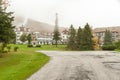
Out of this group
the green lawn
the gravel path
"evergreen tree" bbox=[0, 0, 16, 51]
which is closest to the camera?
the gravel path

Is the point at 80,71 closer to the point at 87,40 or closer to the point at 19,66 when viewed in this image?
the point at 19,66

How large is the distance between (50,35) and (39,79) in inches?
7176

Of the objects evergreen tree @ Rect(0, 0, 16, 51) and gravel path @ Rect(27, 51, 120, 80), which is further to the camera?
evergreen tree @ Rect(0, 0, 16, 51)

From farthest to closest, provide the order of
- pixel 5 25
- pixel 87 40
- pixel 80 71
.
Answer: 1. pixel 87 40
2. pixel 5 25
3. pixel 80 71

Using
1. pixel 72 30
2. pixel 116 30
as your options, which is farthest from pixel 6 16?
pixel 116 30

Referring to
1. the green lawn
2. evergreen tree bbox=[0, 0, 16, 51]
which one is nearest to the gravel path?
the green lawn

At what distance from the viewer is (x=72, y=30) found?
10525cm

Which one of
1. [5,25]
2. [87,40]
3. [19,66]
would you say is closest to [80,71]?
[19,66]

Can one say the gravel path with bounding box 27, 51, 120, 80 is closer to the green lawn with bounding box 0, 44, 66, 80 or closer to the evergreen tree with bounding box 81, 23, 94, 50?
the green lawn with bounding box 0, 44, 66, 80

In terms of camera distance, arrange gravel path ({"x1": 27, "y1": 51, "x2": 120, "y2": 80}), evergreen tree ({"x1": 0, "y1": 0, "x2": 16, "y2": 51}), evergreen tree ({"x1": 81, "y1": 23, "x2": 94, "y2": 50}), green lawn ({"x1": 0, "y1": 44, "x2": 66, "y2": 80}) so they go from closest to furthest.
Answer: gravel path ({"x1": 27, "y1": 51, "x2": 120, "y2": 80}) → green lawn ({"x1": 0, "y1": 44, "x2": 66, "y2": 80}) → evergreen tree ({"x1": 0, "y1": 0, "x2": 16, "y2": 51}) → evergreen tree ({"x1": 81, "y1": 23, "x2": 94, "y2": 50})

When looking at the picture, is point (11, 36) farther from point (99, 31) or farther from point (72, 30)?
point (99, 31)

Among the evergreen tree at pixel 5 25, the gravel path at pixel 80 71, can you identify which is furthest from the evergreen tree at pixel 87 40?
the gravel path at pixel 80 71

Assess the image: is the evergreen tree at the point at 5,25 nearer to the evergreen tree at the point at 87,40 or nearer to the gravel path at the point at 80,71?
the gravel path at the point at 80,71

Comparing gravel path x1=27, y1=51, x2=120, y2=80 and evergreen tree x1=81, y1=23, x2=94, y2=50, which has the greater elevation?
evergreen tree x1=81, y1=23, x2=94, y2=50
